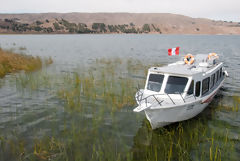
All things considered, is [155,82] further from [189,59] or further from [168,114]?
[189,59]

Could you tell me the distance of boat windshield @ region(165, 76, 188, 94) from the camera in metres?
12.2

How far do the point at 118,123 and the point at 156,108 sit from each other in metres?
3.21

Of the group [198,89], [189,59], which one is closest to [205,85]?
[198,89]

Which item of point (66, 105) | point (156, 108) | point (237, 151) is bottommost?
point (237, 151)

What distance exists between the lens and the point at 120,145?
1035 cm

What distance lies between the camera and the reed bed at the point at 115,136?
30.8 ft

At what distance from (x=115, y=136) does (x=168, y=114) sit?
313cm

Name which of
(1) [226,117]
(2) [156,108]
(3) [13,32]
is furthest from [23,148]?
(3) [13,32]

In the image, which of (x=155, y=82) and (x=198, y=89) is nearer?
(x=198, y=89)

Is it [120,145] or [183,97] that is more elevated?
[183,97]

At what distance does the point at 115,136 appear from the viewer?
36.6ft

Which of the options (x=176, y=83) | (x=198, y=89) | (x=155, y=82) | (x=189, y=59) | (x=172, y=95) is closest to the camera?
(x=172, y=95)

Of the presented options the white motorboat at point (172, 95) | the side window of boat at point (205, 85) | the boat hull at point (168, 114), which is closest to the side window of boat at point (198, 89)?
the white motorboat at point (172, 95)

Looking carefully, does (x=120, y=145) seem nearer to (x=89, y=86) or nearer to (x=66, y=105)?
(x=66, y=105)
